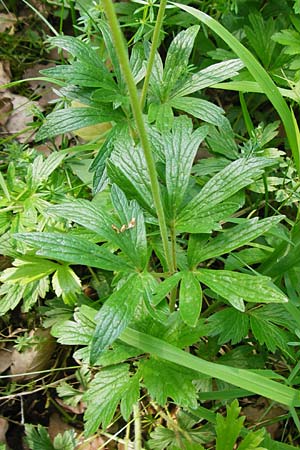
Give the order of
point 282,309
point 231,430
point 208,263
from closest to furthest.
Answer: point 231,430 < point 282,309 < point 208,263

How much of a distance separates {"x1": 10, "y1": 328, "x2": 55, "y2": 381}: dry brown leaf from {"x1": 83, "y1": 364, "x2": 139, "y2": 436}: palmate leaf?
0.49m

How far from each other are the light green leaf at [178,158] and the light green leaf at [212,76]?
166 mm

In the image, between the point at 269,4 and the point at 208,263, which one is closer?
the point at 208,263

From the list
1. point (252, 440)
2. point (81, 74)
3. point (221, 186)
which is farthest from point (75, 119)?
point (252, 440)

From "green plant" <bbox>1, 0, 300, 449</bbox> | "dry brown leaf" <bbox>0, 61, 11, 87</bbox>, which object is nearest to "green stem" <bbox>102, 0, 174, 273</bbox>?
"green plant" <bbox>1, 0, 300, 449</bbox>

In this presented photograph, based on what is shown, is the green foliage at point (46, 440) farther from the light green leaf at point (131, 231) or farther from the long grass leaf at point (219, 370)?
the light green leaf at point (131, 231)

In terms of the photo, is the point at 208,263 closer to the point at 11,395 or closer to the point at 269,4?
the point at 11,395

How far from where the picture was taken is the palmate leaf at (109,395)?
3.91 feet

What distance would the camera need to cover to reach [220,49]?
71.4 inches

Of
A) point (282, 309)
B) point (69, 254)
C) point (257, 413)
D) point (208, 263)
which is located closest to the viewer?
point (69, 254)

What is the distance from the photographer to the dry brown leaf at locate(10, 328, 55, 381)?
169 centimetres

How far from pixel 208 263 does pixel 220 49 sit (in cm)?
73

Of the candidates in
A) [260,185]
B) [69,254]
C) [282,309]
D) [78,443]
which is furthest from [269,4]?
[78,443]

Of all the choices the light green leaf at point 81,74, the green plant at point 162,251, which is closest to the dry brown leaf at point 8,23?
the green plant at point 162,251
